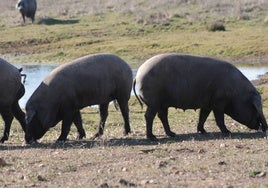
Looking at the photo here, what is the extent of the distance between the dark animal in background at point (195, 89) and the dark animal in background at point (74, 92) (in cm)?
65

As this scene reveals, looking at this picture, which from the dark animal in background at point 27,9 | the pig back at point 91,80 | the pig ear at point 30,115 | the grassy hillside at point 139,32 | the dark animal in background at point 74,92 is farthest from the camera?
the dark animal in background at point 27,9

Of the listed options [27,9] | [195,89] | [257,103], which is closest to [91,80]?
[195,89]

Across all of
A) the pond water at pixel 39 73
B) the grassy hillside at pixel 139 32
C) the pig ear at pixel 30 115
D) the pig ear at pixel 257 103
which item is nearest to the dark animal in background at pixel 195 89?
the pig ear at pixel 257 103

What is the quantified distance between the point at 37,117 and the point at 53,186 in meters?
4.90

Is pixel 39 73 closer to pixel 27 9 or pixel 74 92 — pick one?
pixel 74 92

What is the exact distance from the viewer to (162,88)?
1453 centimetres

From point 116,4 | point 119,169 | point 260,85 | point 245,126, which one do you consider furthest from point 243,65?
point 116,4

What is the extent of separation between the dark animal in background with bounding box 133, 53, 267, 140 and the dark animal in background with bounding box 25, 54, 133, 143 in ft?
2.13

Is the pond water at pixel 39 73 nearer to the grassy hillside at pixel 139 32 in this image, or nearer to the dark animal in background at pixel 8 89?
the grassy hillside at pixel 139 32

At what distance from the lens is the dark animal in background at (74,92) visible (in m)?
14.4

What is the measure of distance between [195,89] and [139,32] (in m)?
30.3

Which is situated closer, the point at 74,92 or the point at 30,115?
the point at 30,115

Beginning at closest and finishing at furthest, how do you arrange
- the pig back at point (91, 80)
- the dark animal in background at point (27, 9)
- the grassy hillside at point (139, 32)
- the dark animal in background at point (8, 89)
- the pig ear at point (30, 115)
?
the pig ear at point (30, 115), the pig back at point (91, 80), the dark animal in background at point (8, 89), the grassy hillside at point (139, 32), the dark animal in background at point (27, 9)

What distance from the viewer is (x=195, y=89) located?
14781 millimetres
